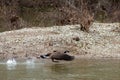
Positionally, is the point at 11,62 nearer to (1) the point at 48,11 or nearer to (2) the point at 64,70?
(2) the point at 64,70

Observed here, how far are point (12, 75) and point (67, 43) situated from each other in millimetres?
5925

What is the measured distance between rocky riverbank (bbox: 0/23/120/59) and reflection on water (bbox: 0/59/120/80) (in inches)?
59.3

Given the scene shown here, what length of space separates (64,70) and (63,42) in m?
4.81

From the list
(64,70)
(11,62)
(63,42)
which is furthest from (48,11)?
(64,70)

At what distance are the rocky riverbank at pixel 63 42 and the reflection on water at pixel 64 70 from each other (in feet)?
4.94

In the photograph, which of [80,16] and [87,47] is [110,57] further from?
[80,16]

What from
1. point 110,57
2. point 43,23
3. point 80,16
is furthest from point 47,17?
point 110,57

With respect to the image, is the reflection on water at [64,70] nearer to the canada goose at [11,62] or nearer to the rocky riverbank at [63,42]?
the canada goose at [11,62]

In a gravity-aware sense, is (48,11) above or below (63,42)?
above

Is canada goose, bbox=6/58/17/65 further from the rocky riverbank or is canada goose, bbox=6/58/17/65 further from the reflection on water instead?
the rocky riverbank

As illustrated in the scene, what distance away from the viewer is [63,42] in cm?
1722

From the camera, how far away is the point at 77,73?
38.5 feet

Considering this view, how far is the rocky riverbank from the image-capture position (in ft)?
53.3

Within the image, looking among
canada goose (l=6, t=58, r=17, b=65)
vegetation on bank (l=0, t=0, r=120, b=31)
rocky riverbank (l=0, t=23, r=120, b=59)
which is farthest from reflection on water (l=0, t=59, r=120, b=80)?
vegetation on bank (l=0, t=0, r=120, b=31)
